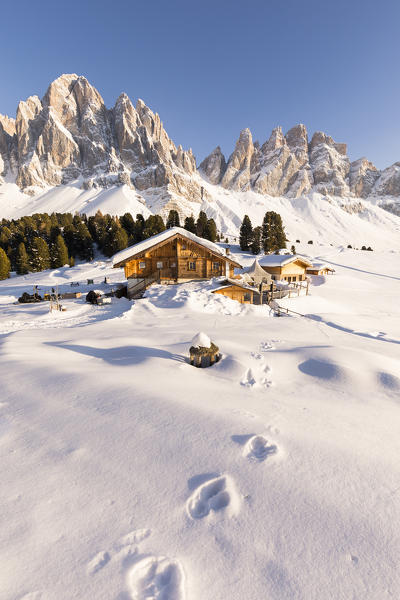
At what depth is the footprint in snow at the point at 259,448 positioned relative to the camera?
2.87 meters

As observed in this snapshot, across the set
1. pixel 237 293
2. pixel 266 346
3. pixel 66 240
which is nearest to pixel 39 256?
pixel 66 240

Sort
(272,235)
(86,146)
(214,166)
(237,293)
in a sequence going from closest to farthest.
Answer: (237,293)
(272,235)
(86,146)
(214,166)

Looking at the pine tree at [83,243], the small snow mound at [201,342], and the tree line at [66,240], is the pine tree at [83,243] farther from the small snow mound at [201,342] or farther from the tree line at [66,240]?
the small snow mound at [201,342]

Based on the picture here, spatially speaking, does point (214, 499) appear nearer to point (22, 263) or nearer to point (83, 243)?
point (22, 263)

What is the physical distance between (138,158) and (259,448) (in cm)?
17526

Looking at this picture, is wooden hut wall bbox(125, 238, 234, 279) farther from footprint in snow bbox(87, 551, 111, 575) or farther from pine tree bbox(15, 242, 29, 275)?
pine tree bbox(15, 242, 29, 275)

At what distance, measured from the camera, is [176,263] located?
75.1 feet

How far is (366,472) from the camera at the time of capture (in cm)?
269

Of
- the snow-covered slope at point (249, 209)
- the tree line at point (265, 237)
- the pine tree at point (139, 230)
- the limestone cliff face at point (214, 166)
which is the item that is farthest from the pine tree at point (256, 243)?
the limestone cliff face at point (214, 166)

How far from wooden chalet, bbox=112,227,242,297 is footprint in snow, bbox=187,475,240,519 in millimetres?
20642

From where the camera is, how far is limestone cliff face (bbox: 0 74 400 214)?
5443 inches

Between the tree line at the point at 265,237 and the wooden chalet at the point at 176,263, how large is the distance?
104 feet

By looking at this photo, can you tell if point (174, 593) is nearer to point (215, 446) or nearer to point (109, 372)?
point (215, 446)

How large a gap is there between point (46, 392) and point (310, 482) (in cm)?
414
